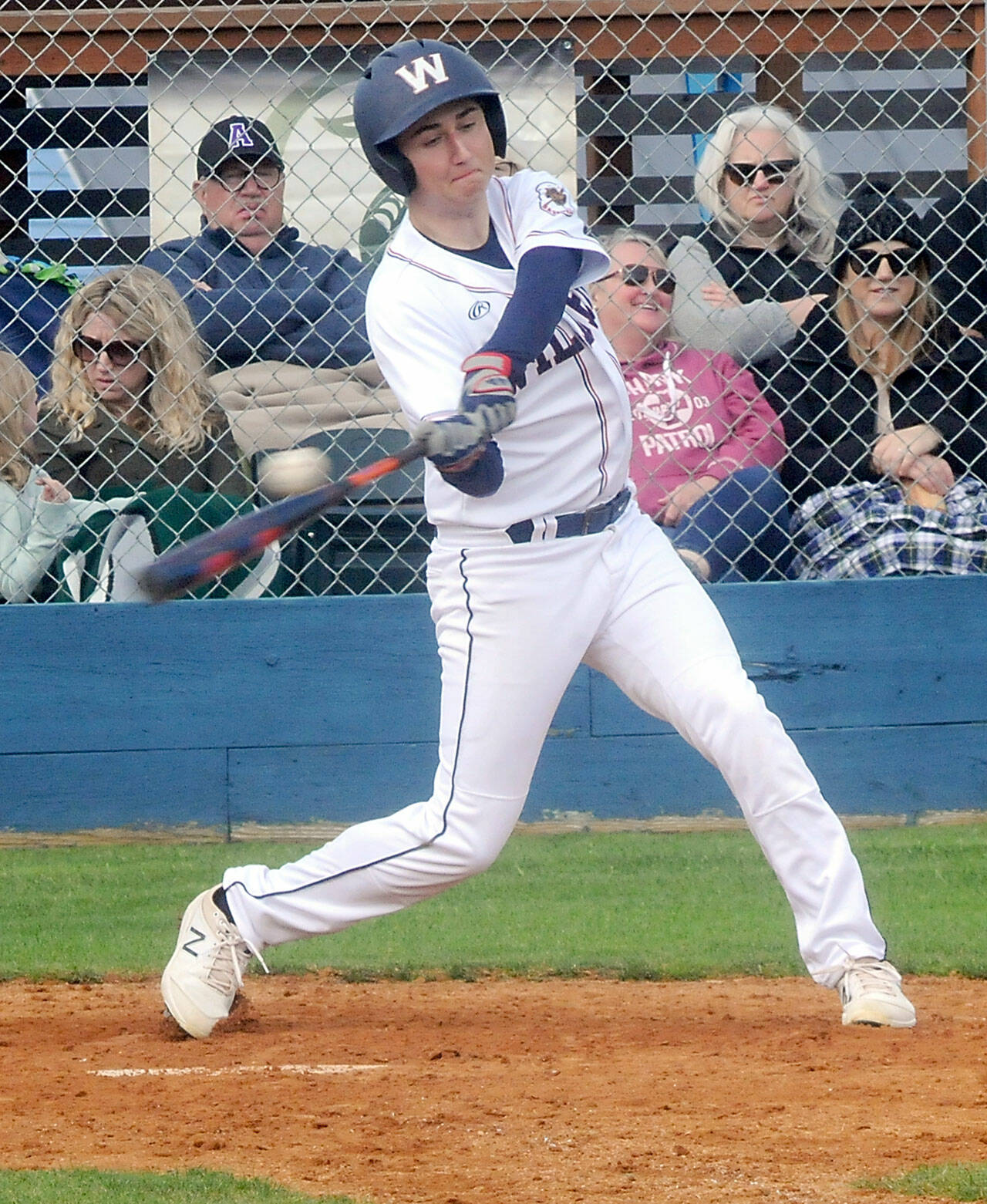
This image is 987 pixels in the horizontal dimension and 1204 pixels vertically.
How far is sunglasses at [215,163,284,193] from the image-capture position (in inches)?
218

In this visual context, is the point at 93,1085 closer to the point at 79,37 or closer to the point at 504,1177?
the point at 504,1177

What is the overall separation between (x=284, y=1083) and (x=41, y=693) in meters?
2.54

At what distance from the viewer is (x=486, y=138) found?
3.30 meters

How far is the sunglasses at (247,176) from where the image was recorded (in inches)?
218

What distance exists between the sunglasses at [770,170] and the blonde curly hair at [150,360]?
1790 millimetres

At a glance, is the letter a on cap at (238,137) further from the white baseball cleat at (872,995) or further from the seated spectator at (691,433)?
the white baseball cleat at (872,995)

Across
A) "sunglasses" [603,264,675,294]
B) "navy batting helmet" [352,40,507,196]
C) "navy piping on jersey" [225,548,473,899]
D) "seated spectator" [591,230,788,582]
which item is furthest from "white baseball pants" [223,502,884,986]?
"sunglasses" [603,264,675,294]

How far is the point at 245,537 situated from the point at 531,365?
64cm

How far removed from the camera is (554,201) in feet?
11.1

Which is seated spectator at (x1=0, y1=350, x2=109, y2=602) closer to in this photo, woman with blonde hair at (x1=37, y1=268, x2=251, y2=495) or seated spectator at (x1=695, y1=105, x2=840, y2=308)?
woman with blonde hair at (x1=37, y1=268, x2=251, y2=495)

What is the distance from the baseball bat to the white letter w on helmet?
0.69 meters

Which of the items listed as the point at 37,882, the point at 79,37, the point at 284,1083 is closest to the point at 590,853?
the point at 37,882

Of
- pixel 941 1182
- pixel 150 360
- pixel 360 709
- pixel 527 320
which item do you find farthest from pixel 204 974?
pixel 150 360

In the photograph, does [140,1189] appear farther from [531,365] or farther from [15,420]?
[15,420]
